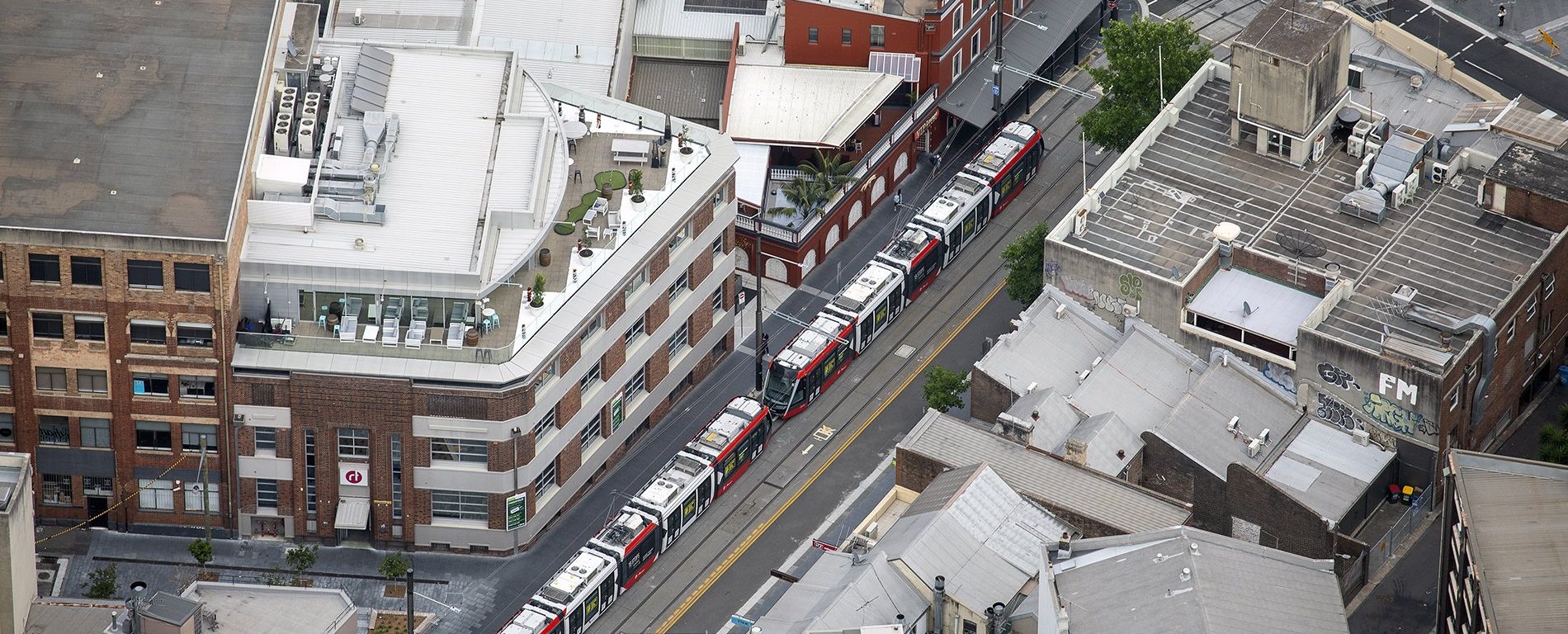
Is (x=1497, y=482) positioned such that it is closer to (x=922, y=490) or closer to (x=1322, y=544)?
(x=1322, y=544)

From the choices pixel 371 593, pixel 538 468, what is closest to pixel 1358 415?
pixel 538 468

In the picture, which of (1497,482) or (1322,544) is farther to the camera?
(1322,544)

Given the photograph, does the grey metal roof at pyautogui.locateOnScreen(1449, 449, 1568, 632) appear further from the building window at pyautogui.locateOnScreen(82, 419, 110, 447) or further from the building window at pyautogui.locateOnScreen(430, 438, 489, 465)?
the building window at pyautogui.locateOnScreen(82, 419, 110, 447)

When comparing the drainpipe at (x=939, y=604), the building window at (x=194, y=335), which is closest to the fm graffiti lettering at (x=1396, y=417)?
the drainpipe at (x=939, y=604)

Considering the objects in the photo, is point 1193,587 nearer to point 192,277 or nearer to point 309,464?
point 309,464

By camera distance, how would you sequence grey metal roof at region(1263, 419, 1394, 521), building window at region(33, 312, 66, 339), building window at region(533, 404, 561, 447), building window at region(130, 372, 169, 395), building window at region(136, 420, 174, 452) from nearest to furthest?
1. building window at region(33, 312, 66, 339)
2. building window at region(130, 372, 169, 395)
3. grey metal roof at region(1263, 419, 1394, 521)
4. building window at region(136, 420, 174, 452)
5. building window at region(533, 404, 561, 447)

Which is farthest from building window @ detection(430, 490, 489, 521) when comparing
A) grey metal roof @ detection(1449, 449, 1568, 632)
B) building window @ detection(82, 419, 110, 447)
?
grey metal roof @ detection(1449, 449, 1568, 632)

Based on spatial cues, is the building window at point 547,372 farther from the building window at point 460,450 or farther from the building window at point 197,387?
the building window at point 197,387
